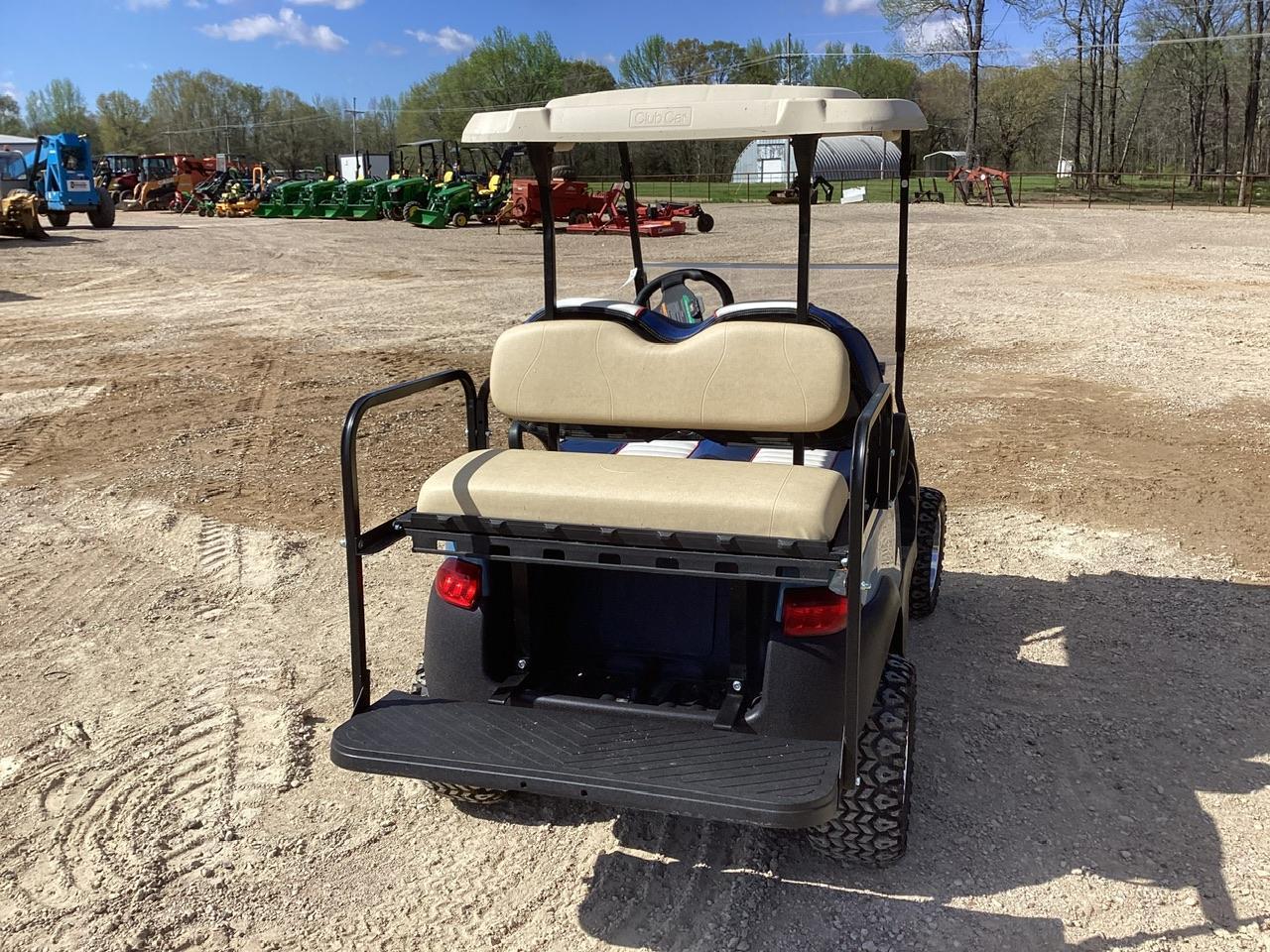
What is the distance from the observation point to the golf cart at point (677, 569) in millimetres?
2531

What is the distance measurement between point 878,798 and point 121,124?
117 m

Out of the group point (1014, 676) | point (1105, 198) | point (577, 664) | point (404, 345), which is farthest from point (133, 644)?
point (1105, 198)

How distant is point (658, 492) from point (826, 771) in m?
0.77

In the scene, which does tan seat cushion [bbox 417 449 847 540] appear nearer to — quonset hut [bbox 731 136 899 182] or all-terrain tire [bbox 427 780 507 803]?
all-terrain tire [bbox 427 780 507 803]

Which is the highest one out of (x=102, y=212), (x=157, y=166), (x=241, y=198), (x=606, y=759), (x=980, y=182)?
(x=157, y=166)

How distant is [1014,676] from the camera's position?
13.1 ft

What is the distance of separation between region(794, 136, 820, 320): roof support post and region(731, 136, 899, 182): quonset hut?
0.12ft

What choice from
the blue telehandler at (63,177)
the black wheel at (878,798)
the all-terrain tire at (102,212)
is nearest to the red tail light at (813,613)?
the black wheel at (878,798)

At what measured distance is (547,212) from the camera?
3.83 meters

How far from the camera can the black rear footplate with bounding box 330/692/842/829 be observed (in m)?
2.44

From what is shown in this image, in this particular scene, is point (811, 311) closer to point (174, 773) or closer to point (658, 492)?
point (658, 492)

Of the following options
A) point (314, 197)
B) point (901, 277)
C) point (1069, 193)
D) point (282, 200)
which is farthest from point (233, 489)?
point (1069, 193)

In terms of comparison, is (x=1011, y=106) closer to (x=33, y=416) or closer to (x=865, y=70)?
(x=865, y=70)

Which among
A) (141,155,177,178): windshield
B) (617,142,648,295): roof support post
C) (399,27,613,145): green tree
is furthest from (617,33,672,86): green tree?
(617,142,648,295): roof support post
